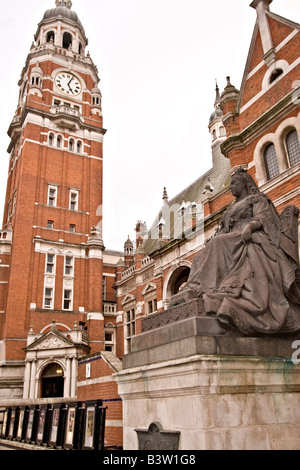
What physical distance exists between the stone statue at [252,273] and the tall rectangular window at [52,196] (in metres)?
26.2

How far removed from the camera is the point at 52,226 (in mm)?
29406

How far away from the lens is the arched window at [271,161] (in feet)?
43.4

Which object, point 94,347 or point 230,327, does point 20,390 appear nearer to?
point 94,347

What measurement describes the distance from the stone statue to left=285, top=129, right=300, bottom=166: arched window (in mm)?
7920

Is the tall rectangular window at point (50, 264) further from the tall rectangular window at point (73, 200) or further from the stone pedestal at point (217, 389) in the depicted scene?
the stone pedestal at point (217, 389)

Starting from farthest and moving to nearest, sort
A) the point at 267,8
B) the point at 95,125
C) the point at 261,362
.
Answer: the point at 95,125 → the point at 267,8 → the point at 261,362

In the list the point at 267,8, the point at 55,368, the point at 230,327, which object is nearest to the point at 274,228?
the point at 230,327

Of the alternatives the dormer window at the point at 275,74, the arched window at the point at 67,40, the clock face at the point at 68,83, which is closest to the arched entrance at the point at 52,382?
the dormer window at the point at 275,74

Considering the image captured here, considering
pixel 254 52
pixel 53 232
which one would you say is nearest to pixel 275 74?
pixel 254 52

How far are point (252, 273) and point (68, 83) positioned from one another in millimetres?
34375

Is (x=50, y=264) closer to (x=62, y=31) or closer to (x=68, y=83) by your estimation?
(x=68, y=83)

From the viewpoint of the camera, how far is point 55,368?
23953 millimetres

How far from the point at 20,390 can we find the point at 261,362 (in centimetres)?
2311
